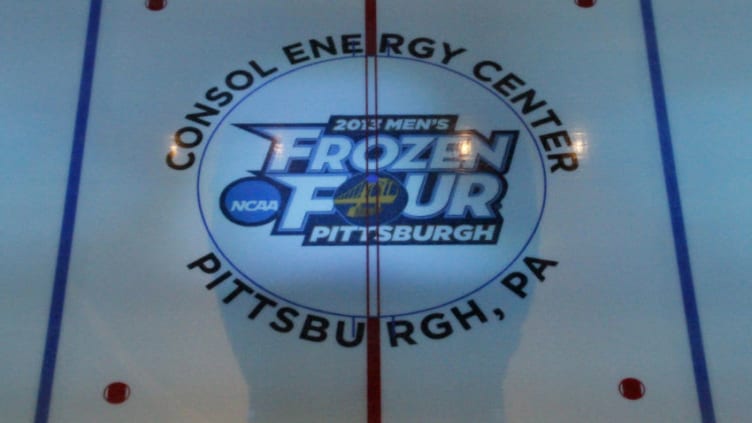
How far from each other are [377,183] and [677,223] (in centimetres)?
75

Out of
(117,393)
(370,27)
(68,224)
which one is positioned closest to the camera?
(117,393)

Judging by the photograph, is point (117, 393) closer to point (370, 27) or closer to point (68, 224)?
point (68, 224)

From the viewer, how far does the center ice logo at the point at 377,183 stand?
181 centimetres

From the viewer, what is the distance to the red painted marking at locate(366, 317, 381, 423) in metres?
1.61

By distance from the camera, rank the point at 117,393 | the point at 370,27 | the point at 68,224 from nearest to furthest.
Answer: the point at 117,393 → the point at 68,224 → the point at 370,27

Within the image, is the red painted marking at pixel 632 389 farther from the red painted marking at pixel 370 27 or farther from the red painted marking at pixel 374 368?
the red painted marking at pixel 370 27

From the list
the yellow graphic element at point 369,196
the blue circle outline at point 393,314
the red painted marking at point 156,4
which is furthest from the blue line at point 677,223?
the red painted marking at point 156,4

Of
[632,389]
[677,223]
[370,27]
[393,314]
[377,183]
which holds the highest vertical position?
[370,27]

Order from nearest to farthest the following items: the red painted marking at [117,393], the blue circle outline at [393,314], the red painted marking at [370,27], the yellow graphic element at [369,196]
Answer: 1. the red painted marking at [117,393]
2. the blue circle outline at [393,314]
3. the yellow graphic element at [369,196]
4. the red painted marking at [370,27]

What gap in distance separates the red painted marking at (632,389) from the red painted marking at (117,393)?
3.58ft

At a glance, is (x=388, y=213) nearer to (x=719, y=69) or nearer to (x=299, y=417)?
(x=299, y=417)

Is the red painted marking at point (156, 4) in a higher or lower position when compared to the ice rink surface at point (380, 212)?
higher

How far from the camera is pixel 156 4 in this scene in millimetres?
2107

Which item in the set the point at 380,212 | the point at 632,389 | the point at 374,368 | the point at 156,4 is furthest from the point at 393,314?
the point at 156,4
